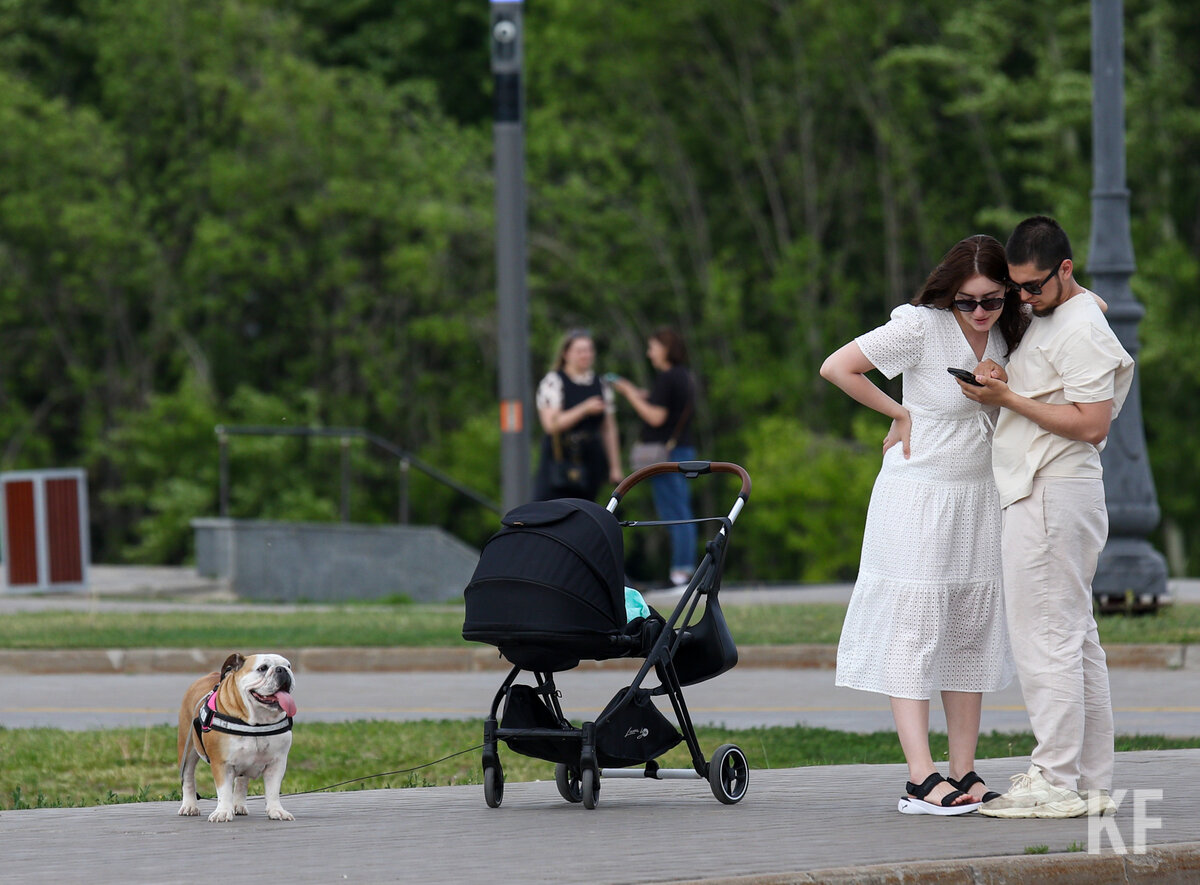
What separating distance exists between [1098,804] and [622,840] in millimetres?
1584

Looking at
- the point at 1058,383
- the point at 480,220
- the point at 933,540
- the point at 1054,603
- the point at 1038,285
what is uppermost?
the point at 480,220

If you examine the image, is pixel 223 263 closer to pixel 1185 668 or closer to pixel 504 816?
pixel 1185 668

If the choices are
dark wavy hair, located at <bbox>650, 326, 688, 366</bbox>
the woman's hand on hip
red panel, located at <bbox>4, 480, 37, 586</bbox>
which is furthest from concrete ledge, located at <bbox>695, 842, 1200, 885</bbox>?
red panel, located at <bbox>4, 480, 37, 586</bbox>

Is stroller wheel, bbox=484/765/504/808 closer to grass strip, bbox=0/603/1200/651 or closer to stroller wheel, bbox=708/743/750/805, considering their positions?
stroller wheel, bbox=708/743/750/805

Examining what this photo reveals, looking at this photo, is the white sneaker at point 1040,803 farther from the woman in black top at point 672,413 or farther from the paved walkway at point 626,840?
the woman in black top at point 672,413

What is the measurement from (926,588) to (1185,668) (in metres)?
5.95

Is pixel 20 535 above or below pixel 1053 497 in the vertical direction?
below

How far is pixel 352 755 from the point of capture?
8297 millimetres

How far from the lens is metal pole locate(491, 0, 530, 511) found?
14.3m

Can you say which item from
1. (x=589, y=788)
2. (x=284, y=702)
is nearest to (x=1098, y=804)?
(x=589, y=788)

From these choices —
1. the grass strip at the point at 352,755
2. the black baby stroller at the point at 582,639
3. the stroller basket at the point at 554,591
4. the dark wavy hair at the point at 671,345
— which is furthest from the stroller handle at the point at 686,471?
the dark wavy hair at the point at 671,345

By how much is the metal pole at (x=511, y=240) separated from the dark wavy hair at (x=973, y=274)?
331 inches

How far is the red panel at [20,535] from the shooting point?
17.3 metres

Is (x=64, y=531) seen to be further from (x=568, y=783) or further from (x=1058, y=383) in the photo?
(x=1058, y=383)
